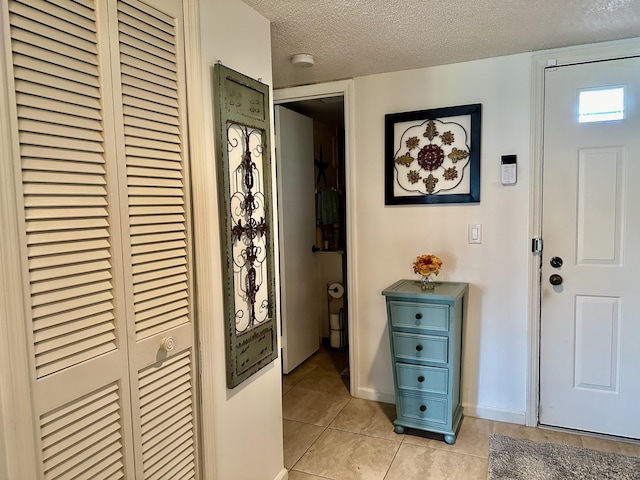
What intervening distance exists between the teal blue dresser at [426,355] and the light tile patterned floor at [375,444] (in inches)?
4.4

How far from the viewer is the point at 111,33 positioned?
3.88 feet

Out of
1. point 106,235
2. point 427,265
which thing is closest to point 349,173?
point 427,265

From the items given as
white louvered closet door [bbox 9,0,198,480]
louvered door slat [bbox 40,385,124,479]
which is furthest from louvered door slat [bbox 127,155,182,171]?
louvered door slat [bbox 40,385,124,479]

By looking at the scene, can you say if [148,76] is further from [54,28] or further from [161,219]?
[161,219]

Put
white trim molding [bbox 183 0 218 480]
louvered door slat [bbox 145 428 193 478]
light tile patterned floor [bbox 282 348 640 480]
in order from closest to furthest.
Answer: louvered door slat [bbox 145 428 193 478] < white trim molding [bbox 183 0 218 480] < light tile patterned floor [bbox 282 348 640 480]

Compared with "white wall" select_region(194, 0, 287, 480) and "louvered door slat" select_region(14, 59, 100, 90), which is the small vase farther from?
"louvered door slat" select_region(14, 59, 100, 90)

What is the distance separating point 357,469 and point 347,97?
222cm

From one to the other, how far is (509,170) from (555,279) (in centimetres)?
67

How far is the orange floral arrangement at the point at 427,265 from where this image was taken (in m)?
2.48

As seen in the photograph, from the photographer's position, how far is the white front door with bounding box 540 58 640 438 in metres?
2.26

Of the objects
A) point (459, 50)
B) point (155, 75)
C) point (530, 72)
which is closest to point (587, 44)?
point (530, 72)

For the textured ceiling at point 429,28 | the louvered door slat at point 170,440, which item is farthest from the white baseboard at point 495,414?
the textured ceiling at point 429,28

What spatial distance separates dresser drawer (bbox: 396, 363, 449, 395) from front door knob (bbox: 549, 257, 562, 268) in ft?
2.81

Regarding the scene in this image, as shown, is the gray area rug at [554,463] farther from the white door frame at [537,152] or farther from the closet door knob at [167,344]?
the closet door knob at [167,344]
